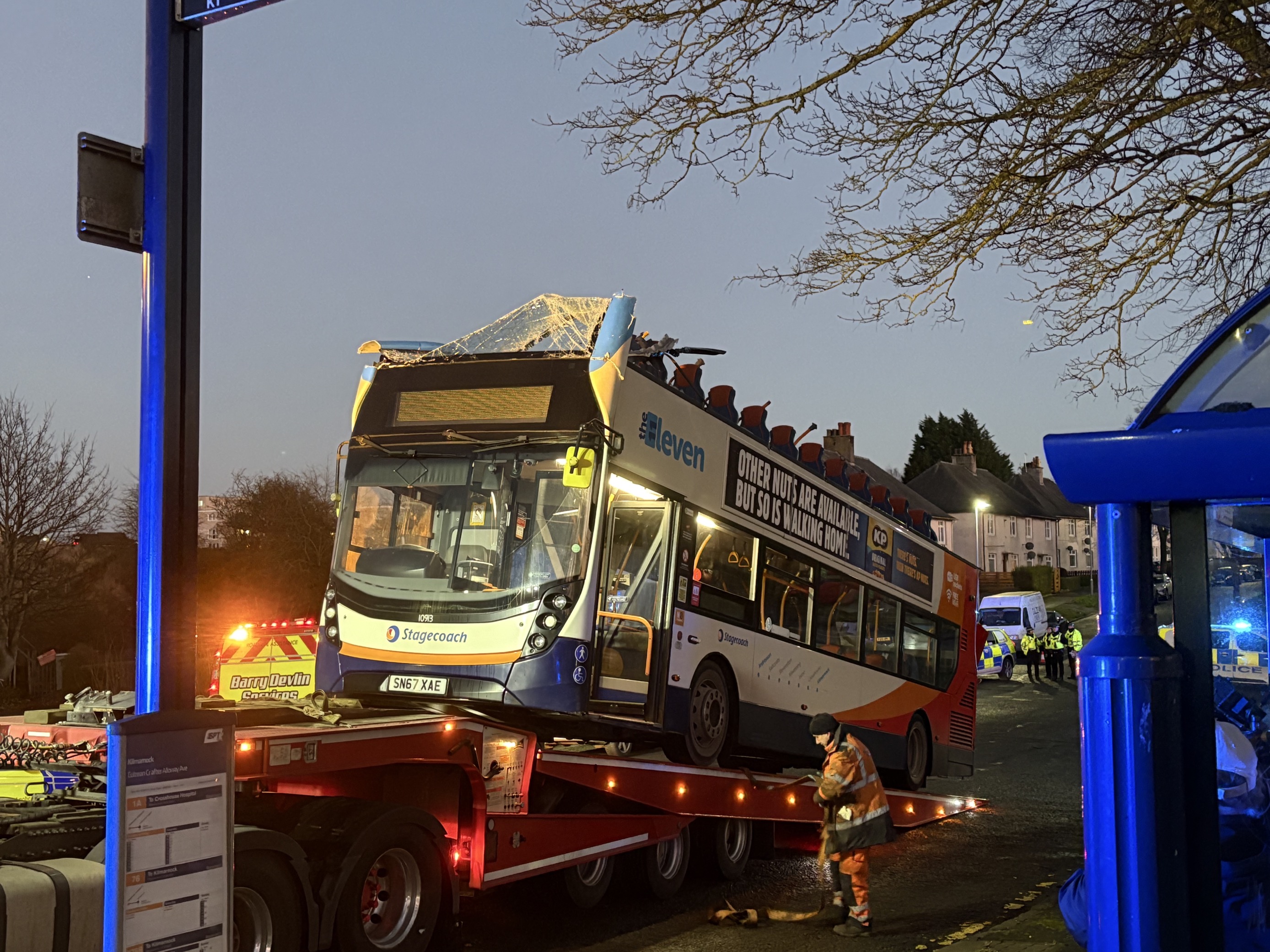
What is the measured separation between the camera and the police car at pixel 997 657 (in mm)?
35344

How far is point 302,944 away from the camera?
693 cm

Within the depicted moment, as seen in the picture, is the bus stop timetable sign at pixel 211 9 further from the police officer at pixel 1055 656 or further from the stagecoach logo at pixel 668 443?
the police officer at pixel 1055 656

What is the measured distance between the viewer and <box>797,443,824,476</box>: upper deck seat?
43.1 ft

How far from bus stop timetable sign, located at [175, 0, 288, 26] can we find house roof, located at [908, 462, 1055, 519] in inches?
3171

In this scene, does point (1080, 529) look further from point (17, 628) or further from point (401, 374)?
point (401, 374)

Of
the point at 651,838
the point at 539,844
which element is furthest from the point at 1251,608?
the point at 651,838

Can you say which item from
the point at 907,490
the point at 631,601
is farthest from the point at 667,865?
the point at 907,490

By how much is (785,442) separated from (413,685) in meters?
4.89

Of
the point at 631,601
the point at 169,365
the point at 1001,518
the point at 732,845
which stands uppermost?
the point at 1001,518

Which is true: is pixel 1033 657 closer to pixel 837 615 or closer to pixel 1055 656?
pixel 1055 656

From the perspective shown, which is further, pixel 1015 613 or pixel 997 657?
pixel 1015 613

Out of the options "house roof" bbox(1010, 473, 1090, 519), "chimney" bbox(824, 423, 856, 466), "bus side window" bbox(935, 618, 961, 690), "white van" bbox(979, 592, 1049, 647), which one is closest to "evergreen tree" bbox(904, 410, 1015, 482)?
"house roof" bbox(1010, 473, 1090, 519)

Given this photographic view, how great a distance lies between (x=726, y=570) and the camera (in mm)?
11336

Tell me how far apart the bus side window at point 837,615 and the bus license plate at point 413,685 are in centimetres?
479
